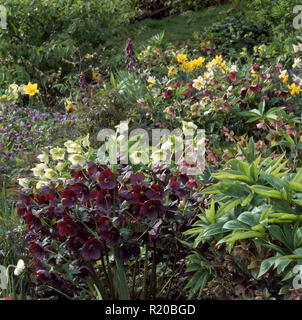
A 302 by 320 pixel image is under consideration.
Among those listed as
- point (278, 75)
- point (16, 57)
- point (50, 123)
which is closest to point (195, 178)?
point (278, 75)

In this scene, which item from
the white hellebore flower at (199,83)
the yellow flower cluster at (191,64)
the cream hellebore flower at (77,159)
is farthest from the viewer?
the yellow flower cluster at (191,64)

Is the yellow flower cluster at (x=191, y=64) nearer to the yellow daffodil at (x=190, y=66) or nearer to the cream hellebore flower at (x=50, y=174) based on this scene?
the yellow daffodil at (x=190, y=66)

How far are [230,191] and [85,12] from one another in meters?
5.56

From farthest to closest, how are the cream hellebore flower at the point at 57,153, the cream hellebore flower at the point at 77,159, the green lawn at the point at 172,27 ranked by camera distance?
1. the green lawn at the point at 172,27
2. the cream hellebore flower at the point at 57,153
3. the cream hellebore flower at the point at 77,159

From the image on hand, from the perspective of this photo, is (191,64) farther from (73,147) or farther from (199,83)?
(73,147)

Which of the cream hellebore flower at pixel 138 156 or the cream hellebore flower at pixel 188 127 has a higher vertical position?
the cream hellebore flower at pixel 188 127

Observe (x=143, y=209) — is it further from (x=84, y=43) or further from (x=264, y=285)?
(x=84, y=43)

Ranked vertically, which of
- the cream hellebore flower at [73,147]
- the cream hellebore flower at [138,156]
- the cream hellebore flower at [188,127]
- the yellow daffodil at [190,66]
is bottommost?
the cream hellebore flower at [138,156]

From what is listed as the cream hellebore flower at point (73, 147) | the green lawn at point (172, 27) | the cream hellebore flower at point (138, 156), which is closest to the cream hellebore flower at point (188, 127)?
the cream hellebore flower at point (138, 156)

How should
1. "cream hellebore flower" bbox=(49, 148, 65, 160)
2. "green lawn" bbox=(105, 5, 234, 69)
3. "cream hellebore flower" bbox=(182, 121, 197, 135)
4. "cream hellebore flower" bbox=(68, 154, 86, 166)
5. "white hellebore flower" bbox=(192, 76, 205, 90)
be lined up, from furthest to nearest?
1. "green lawn" bbox=(105, 5, 234, 69)
2. "white hellebore flower" bbox=(192, 76, 205, 90)
3. "cream hellebore flower" bbox=(182, 121, 197, 135)
4. "cream hellebore flower" bbox=(49, 148, 65, 160)
5. "cream hellebore flower" bbox=(68, 154, 86, 166)

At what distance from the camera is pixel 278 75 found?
4859 mm

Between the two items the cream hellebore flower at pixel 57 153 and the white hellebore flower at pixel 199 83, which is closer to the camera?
the cream hellebore flower at pixel 57 153

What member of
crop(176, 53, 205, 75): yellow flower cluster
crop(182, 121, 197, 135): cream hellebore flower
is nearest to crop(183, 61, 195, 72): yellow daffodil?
crop(176, 53, 205, 75): yellow flower cluster

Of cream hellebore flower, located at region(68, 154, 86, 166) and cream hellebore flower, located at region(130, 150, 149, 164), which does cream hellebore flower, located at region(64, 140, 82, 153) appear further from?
cream hellebore flower, located at region(130, 150, 149, 164)
